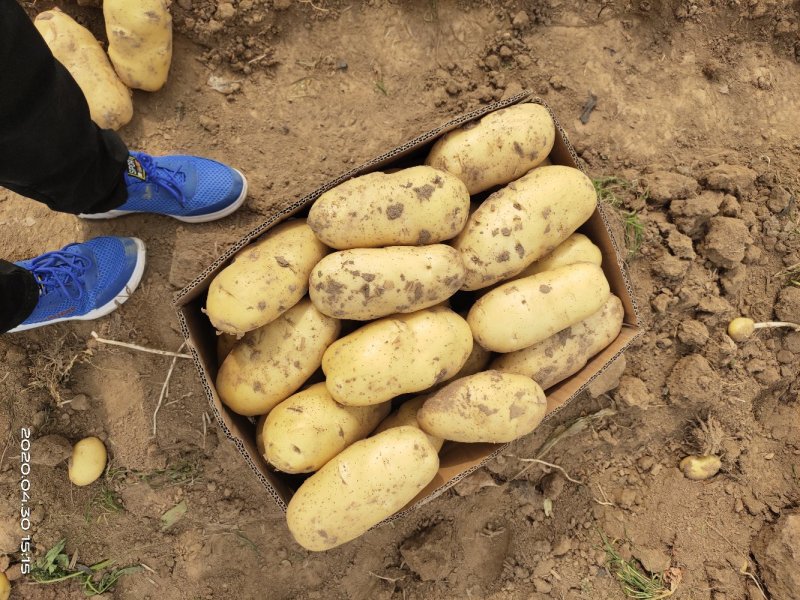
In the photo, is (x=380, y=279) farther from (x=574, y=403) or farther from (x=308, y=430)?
(x=574, y=403)

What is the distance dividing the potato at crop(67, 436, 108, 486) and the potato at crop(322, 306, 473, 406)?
1.09 metres

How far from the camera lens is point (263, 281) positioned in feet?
5.39

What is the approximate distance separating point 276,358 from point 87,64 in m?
1.34

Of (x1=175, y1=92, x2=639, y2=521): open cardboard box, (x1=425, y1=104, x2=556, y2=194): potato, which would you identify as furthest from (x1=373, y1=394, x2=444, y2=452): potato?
(x1=425, y1=104, x2=556, y2=194): potato

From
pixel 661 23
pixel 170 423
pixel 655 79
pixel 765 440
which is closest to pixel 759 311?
pixel 765 440

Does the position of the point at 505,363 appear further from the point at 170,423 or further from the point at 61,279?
the point at 61,279

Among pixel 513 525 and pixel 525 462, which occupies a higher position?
pixel 525 462

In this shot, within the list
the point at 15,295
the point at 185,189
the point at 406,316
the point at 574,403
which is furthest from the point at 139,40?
the point at 574,403

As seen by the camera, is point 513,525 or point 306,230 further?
point 513,525

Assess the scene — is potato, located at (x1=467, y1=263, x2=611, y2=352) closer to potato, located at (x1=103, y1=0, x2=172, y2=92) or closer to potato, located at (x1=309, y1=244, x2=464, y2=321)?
potato, located at (x1=309, y1=244, x2=464, y2=321)

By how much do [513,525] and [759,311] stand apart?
138cm

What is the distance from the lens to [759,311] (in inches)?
88.7

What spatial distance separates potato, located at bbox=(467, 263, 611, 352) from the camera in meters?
1.74

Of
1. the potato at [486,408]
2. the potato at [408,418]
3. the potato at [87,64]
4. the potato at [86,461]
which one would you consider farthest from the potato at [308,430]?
the potato at [87,64]
